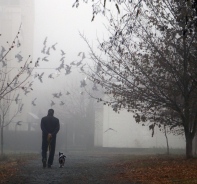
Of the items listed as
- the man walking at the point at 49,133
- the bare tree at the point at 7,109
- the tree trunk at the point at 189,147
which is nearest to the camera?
the man walking at the point at 49,133

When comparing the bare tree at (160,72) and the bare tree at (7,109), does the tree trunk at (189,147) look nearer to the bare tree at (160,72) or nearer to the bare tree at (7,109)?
the bare tree at (160,72)

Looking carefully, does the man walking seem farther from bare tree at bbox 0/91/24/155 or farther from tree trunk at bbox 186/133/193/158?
tree trunk at bbox 186/133/193/158

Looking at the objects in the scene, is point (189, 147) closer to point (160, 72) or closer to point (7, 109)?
point (160, 72)

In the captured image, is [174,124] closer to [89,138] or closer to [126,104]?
[126,104]

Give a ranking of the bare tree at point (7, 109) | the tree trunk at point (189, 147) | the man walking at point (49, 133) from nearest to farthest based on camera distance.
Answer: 1. the man walking at point (49, 133)
2. the tree trunk at point (189, 147)
3. the bare tree at point (7, 109)

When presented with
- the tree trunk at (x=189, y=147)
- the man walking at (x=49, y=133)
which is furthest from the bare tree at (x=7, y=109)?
the tree trunk at (x=189, y=147)

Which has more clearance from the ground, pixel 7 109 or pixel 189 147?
pixel 7 109

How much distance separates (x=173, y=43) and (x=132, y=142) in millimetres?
37261

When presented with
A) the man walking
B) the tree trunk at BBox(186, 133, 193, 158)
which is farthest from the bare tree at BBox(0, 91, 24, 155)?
the tree trunk at BBox(186, 133, 193, 158)

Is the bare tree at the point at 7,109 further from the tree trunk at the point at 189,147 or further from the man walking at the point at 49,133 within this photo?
the tree trunk at the point at 189,147

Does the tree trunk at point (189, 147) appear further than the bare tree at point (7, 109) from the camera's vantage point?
No

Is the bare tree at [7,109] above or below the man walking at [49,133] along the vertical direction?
above

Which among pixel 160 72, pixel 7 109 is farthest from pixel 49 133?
pixel 7 109

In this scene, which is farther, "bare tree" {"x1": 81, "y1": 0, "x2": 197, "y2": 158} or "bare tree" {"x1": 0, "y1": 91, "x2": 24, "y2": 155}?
"bare tree" {"x1": 0, "y1": 91, "x2": 24, "y2": 155}
